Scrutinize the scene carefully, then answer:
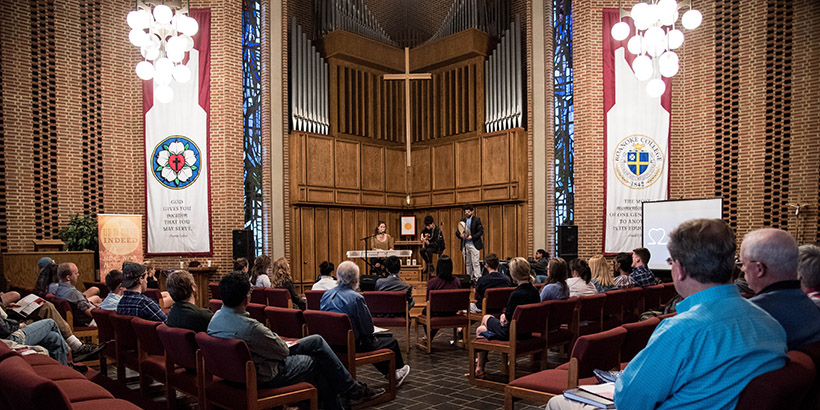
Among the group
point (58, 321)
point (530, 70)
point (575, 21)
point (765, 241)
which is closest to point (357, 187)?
point (530, 70)

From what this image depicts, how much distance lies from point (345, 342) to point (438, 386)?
1.17 m

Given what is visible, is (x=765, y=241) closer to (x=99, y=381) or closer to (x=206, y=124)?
(x=99, y=381)

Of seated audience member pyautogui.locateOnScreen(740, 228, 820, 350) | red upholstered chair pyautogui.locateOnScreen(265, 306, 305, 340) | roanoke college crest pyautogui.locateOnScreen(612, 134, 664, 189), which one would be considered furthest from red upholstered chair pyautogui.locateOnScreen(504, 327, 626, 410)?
roanoke college crest pyautogui.locateOnScreen(612, 134, 664, 189)

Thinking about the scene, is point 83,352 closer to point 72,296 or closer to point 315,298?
point 72,296

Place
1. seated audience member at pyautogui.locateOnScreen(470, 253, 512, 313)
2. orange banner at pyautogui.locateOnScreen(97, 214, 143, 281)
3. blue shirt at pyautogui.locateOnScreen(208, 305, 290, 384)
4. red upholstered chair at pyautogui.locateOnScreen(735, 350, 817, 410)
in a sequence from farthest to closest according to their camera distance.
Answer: orange banner at pyautogui.locateOnScreen(97, 214, 143, 281) < seated audience member at pyautogui.locateOnScreen(470, 253, 512, 313) < blue shirt at pyautogui.locateOnScreen(208, 305, 290, 384) < red upholstered chair at pyautogui.locateOnScreen(735, 350, 817, 410)

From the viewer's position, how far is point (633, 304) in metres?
6.34

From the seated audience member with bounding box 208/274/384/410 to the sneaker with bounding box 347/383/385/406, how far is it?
25 centimetres

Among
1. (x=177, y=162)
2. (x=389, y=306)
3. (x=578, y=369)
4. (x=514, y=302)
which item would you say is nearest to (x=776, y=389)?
(x=578, y=369)

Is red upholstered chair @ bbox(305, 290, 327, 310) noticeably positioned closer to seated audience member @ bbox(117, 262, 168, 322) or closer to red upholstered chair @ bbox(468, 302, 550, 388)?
seated audience member @ bbox(117, 262, 168, 322)

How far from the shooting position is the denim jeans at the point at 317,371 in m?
3.68

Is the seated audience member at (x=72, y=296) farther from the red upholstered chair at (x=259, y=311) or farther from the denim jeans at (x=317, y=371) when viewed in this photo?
the denim jeans at (x=317, y=371)

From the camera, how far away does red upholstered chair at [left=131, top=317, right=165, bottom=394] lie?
4109mm

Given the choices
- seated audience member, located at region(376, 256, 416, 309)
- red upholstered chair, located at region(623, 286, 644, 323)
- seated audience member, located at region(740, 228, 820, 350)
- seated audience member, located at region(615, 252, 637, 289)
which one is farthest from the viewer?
seated audience member, located at region(376, 256, 416, 309)

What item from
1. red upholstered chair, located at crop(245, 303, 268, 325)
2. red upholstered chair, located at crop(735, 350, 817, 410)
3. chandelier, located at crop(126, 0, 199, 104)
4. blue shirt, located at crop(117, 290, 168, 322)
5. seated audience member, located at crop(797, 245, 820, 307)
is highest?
chandelier, located at crop(126, 0, 199, 104)
